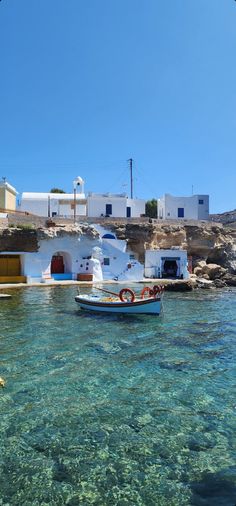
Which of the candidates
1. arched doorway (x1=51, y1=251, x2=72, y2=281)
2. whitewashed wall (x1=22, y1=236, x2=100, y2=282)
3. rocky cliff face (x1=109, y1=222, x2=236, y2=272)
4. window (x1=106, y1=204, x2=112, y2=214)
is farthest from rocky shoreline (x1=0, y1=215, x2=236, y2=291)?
window (x1=106, y1=204, x2=112, y2=214)

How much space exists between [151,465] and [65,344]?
7.45 metres

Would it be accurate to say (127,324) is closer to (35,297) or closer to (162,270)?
(35,297)

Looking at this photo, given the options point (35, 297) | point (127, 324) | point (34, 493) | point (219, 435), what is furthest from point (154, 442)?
point (35, 297)

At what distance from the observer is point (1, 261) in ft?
118

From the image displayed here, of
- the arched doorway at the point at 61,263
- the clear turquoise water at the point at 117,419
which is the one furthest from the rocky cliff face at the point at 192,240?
the clear turquoise water at the point at 117,419

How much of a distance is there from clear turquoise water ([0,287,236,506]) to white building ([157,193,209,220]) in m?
42.0

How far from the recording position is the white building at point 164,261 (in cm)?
4262

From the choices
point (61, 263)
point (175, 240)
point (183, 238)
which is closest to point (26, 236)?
point (61, 263)

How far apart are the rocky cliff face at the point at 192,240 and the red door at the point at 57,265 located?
9.04 m

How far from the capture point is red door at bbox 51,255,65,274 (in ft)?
132

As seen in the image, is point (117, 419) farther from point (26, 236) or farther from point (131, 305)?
point (26, 236)

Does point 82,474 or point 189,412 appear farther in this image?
point 189,412

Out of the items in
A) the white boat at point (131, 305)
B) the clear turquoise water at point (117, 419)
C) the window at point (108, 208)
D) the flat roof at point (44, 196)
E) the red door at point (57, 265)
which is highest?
the flat roof at point (44, 196)

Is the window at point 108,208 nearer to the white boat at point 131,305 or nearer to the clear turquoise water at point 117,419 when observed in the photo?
the white boat at point 131,305
